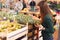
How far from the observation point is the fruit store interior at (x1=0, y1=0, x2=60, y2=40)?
2706 millimetres

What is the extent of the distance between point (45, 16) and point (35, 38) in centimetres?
66

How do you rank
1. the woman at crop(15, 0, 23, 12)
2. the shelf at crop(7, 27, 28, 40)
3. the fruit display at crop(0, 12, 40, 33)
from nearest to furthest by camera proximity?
the shelf at crop(7, 27, 28, 40)
the fruit display at crop(0, 12, 40, 33)
the woman at crop(15, 0, 23, 12)

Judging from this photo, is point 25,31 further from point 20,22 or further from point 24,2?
point 24,2

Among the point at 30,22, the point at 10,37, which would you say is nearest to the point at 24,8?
the point at 30,22

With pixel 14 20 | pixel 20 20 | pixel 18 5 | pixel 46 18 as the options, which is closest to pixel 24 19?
pixel 20 20

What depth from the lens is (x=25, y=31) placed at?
2.94 metres

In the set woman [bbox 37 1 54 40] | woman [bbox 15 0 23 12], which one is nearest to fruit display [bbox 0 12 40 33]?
woman [bbox 37 1 54 40]

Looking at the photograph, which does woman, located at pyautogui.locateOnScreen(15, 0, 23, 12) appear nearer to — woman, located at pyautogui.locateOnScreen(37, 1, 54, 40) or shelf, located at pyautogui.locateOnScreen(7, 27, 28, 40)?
woman, located at pyautogui.locateOnScreen(37, 1, 54, 40)

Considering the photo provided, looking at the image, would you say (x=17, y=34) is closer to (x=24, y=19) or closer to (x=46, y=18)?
(x=24, y=19)

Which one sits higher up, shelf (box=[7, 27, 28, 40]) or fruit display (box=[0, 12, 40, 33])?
fruit display (box=[0, 12, 40, 33])

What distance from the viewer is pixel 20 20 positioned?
123 inches

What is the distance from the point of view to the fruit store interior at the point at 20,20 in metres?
2.71

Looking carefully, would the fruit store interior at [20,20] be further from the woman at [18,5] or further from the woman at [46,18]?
the woman at [46,18]

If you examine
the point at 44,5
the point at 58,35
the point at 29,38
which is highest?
the point at 44,5
